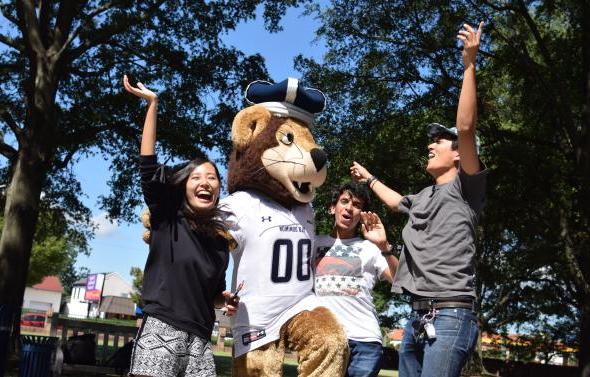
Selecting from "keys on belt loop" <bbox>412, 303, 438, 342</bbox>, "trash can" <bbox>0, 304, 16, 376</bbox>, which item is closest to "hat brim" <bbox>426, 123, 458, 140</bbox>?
"keys on belt loop" <bbox>412, 303, 438, 342</bbox>

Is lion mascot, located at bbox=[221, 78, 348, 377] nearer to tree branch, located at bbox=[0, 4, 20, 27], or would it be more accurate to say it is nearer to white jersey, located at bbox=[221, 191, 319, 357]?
white jersey, located at bbox=[221, 191, 319, 357]

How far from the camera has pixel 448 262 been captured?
3422mm

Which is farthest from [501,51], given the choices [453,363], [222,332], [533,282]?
[222,332]

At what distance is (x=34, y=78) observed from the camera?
42.1ft

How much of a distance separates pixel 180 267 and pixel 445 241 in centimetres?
137

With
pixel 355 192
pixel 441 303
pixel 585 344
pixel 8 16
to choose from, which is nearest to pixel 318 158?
pixel 355 192

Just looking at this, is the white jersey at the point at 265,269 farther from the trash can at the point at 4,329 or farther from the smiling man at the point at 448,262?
the trash can at the point at 4,329

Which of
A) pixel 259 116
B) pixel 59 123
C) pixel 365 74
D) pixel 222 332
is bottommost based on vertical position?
pixel 222 332

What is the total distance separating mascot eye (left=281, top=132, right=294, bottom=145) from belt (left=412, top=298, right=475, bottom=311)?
51.9 inches

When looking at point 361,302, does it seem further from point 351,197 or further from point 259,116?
point 259,116

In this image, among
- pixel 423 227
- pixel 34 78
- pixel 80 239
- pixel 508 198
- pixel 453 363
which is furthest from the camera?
pixel 80 239

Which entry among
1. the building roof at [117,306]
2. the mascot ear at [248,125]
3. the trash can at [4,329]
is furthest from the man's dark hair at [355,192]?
the building roof at [117,306]

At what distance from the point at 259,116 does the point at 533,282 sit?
2448 centimetres

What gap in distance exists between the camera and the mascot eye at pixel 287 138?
4.22 metres
